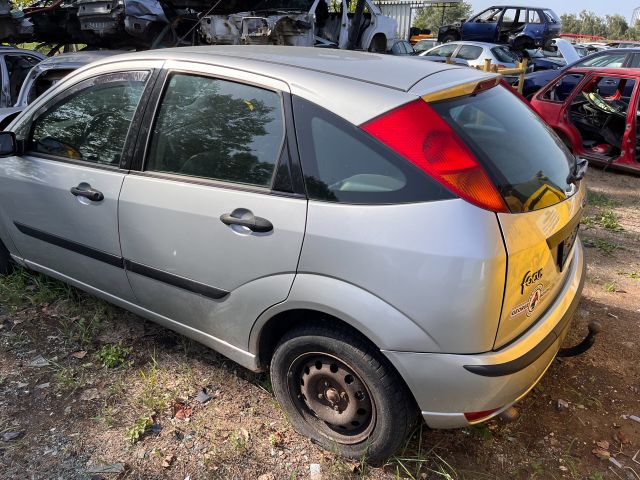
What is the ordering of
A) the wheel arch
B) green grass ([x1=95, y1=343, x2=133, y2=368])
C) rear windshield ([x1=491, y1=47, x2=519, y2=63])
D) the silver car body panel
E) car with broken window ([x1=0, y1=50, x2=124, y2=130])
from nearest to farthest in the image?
the silver car body panel < the wheel arch < green grass ([x1=95, y1=343, x2=133, y2=368]) < car with broken window ([x1=0, y1=50, x2=124, y2=130]) < rear windshield ([x1=491, y1=47, x2=519, y2=63])

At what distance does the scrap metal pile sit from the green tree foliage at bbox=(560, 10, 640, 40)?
53.1 metres

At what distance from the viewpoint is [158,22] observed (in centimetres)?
912

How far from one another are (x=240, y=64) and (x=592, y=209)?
4678 millimetres

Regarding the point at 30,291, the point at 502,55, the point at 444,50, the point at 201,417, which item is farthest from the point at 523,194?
the point at 444,50

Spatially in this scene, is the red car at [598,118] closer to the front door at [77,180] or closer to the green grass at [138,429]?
the front door at [77,180]

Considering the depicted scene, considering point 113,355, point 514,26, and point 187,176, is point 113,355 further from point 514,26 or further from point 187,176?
point 514,26

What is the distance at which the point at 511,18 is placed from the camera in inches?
760

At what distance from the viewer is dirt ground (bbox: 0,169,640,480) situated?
2.17m

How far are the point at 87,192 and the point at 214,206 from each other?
32.6 inches

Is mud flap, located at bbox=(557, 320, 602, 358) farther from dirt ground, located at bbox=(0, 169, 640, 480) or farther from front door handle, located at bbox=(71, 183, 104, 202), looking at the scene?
front door handle, located at bbox=(71, 183, 104, 202)

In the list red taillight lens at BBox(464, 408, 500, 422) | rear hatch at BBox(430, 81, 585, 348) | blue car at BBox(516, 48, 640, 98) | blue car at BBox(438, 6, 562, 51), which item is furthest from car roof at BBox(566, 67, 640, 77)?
blue car at BBox(438, 6, 562, 51)

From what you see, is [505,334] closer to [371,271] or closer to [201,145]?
[371,271]

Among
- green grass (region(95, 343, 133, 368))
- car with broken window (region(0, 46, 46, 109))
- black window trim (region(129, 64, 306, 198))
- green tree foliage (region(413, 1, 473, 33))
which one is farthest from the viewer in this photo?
green tree foliage (region(413, 1, 473, 33))

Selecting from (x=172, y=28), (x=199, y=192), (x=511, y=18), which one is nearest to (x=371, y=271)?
(x=199, y=192)
